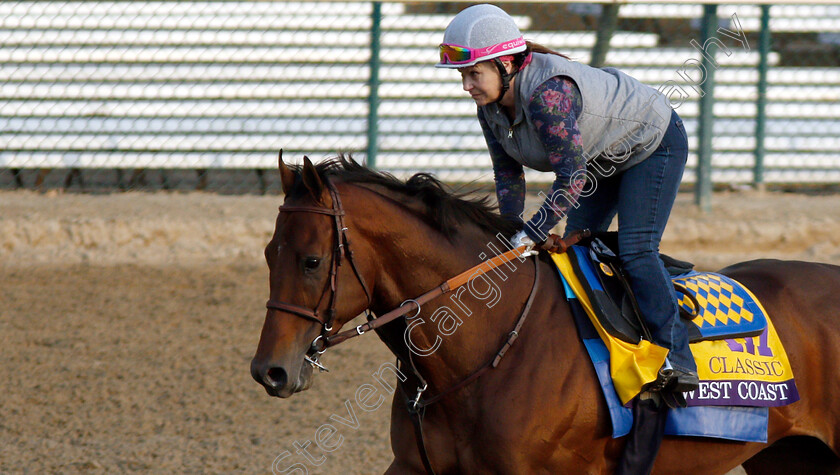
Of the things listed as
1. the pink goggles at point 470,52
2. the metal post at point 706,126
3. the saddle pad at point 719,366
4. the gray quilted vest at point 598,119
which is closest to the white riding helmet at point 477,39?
the pink goggles at point 470,52

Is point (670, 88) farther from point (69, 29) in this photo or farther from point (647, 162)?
point (69, 29)

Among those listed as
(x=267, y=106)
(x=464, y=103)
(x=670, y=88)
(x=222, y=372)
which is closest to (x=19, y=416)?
(x=222, y=372)

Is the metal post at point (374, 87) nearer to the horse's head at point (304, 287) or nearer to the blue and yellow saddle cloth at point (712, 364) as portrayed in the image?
the blue and yellow saddle cloth at point (712, 364)

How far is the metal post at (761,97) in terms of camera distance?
8.05 metres

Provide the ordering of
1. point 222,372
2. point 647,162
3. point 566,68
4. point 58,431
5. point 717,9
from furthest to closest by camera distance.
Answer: point 717,9, point 222,372, point 58,431, point 647,162, point 566,68

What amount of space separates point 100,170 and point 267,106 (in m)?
1.56

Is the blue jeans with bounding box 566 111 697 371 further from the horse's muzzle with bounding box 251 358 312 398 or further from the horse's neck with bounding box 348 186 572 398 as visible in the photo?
the horse's muzzle with bounding box 251 358 312 398

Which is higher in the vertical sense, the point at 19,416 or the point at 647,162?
the point at 647,162

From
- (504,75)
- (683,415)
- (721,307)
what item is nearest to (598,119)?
(504,75)

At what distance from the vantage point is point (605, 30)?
26.0 feet

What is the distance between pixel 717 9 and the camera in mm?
7672

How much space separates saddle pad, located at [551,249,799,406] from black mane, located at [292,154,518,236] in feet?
1.18

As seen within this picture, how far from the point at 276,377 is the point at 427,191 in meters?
0.81

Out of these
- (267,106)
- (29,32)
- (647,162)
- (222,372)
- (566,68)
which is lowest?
(222,372)
